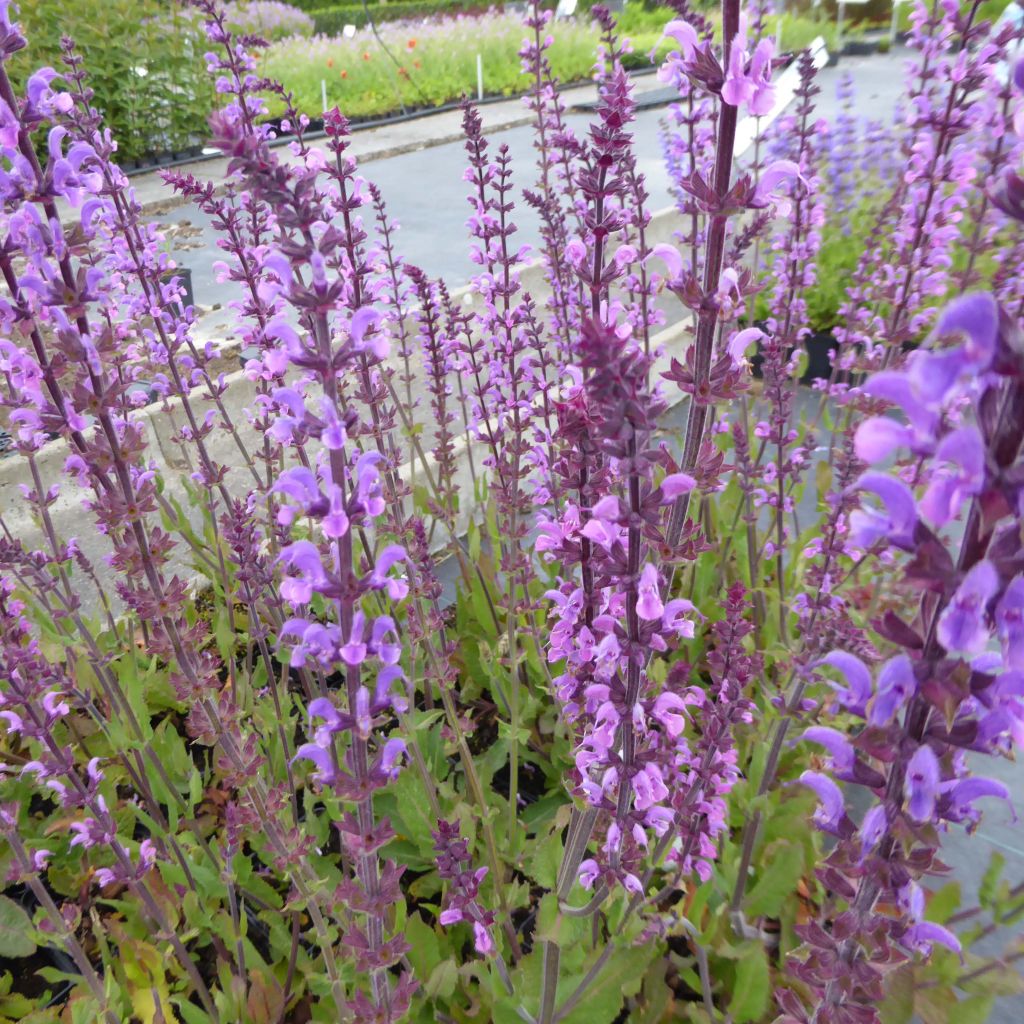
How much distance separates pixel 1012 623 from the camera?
94 centimetres

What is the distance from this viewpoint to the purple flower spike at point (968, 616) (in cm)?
87

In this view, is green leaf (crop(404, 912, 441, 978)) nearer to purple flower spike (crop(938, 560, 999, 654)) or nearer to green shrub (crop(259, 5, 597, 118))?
purple flower spike (crop(938, 560, 999, 654))

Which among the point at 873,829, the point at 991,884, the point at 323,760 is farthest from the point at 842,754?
the point at 991,884

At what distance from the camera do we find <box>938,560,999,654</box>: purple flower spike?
87cm

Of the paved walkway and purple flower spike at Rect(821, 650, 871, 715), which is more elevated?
purple flower spike at Rect(821, 650, 871, 715)

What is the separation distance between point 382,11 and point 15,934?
3339 cm

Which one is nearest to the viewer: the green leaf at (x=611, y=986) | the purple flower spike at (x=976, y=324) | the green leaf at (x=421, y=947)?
the purple flower spike at (x=976, y=324)

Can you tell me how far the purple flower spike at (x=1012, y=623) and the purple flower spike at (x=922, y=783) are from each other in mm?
165

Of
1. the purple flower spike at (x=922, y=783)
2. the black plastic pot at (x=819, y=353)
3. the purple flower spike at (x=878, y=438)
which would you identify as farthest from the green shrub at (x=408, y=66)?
the purple flower spike at (x=922, y=783)

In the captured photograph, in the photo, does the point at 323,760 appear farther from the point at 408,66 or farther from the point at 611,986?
the point at 408,66

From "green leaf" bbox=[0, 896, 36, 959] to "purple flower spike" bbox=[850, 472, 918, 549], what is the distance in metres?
2.91

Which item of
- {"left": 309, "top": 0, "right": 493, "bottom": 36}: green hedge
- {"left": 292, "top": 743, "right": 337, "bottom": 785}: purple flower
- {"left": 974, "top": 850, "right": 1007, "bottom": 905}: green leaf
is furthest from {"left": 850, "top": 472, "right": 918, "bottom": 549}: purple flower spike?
{"left": 309, "top": 0, "right": 493, "bottom": 36}: green hedge

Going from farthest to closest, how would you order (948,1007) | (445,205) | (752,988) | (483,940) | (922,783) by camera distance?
(445,205) < (752,988) < (483,940) < (948,1007) < (922,783)

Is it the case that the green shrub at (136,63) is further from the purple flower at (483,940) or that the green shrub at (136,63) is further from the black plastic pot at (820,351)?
the purple flower at (483,940)
